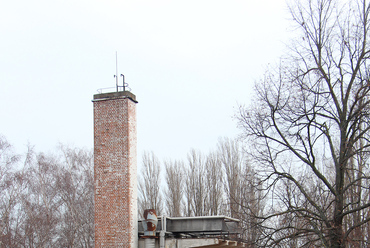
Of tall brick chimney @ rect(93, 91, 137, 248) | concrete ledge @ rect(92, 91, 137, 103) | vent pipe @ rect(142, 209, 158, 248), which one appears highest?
concrete ledge @ rect(92, 91, 137, 103)

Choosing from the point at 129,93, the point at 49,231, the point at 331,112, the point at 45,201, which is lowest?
the point at 49,231

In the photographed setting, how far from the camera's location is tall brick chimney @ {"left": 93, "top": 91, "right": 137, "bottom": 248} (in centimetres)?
1711

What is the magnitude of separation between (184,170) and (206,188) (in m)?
2.66

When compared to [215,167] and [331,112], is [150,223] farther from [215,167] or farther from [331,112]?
[215,167]

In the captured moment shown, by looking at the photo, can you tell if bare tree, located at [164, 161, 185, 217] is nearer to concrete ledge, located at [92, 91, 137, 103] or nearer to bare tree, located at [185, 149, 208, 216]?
bare tree, located at [185, 149, 208, 216]

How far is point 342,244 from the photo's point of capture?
13.4 metres

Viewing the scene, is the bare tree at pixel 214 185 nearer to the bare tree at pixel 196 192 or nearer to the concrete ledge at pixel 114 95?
the bare tree at pixel 196 192

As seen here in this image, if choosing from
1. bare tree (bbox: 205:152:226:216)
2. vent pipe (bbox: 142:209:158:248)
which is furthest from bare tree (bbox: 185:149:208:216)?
vent pipe (bbox: 142:209:158:248)

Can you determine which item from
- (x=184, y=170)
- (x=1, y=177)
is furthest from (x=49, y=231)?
(x=184, y=170)

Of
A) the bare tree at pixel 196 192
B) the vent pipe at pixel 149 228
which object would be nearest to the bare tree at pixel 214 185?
the bare tree at pixel 196 192

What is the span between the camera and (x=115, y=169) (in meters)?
17.6

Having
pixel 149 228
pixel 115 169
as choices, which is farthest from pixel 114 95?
pixel 149 228

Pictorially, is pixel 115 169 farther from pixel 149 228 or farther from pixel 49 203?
pixel 49 203

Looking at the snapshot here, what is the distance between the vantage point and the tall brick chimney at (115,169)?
1711cm
